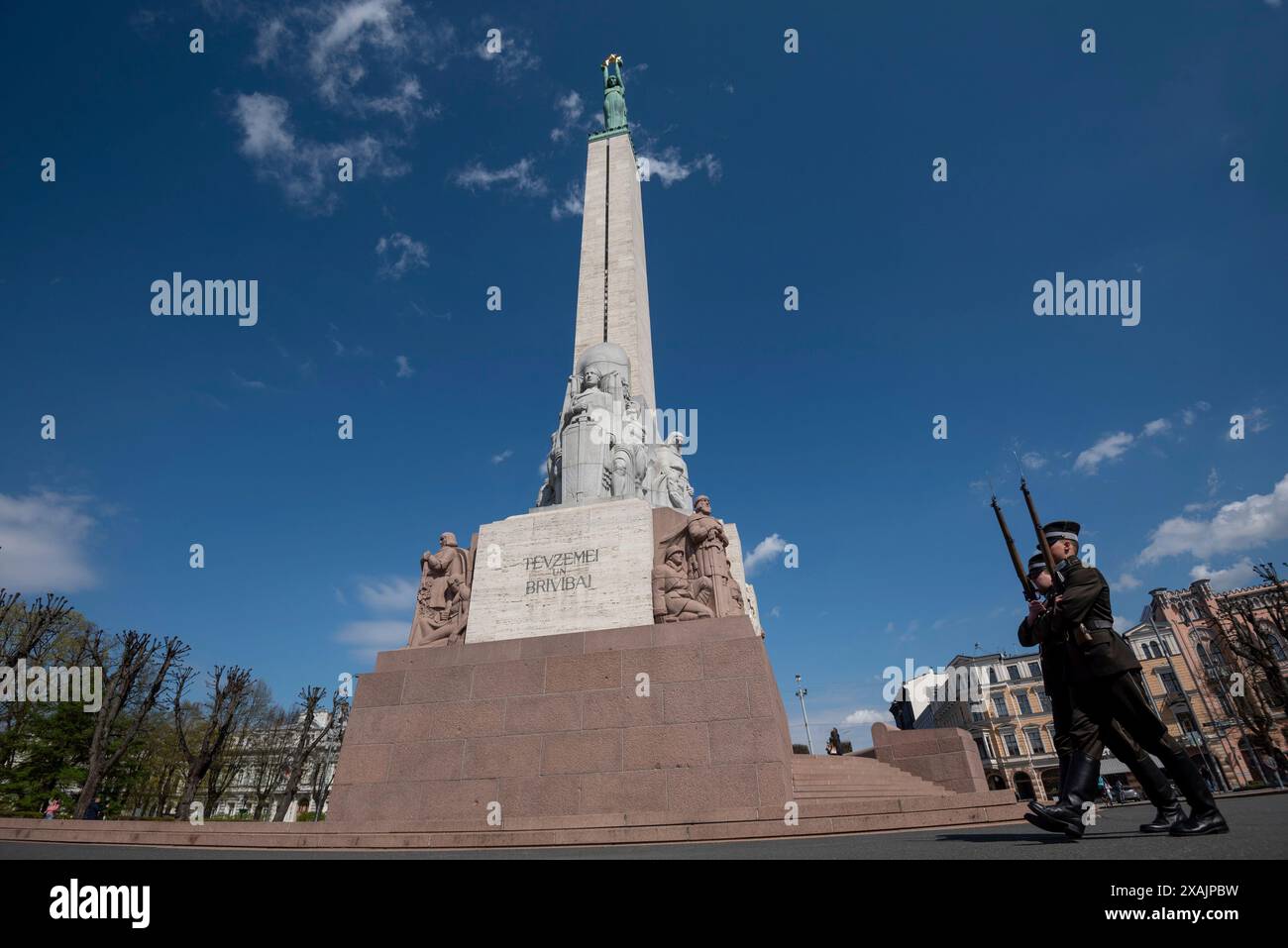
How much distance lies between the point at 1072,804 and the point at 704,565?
695 cm

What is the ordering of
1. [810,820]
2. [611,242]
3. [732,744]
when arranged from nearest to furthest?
[810,820] < [732,744] < [611,242]

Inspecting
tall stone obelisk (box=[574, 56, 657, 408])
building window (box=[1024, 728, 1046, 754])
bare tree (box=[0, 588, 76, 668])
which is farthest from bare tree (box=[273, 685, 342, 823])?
building window (box=[1024, 728, 1046, 754])

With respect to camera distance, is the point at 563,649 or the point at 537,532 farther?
the point at 537,532

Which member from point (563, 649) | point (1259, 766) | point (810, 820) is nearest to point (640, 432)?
point (563, 649)

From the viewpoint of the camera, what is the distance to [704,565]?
11.1 m

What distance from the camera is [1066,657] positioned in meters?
4.86

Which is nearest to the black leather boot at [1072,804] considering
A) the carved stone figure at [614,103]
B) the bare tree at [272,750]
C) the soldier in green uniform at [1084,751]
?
the soldier in green uniform at [1084,751]

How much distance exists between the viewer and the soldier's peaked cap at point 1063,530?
5.10m

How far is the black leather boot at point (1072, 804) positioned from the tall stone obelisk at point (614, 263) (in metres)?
15.1

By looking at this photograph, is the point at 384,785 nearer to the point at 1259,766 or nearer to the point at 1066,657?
the point at 1066,657
